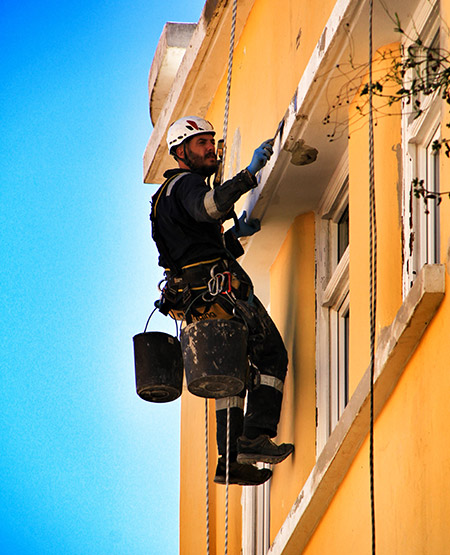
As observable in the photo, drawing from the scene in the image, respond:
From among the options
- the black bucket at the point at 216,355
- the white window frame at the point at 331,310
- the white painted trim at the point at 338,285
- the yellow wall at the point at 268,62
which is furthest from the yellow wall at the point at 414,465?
the yellow wall at the point at 268,62

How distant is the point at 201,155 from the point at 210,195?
A: 0.83 metres

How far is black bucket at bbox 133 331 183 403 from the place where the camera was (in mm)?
7465

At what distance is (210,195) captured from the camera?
7199 mm

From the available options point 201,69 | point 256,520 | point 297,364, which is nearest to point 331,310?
point 297,364

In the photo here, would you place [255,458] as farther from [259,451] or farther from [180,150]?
[180,150]

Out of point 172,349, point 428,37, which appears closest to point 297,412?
point 172,349

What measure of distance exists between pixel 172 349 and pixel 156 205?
844 millimetres

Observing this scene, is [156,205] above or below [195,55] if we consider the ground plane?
below

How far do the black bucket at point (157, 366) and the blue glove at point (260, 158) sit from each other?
1056mm

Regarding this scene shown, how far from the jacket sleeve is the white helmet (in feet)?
1.68

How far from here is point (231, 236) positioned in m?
8.33

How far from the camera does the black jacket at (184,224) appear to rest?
24.2 ft

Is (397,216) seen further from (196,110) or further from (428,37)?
(196,110)

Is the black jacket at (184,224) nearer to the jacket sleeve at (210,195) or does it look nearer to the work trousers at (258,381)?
the jacket sleeve at (210,195)
